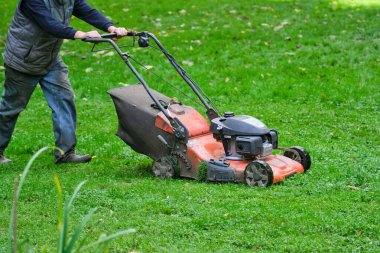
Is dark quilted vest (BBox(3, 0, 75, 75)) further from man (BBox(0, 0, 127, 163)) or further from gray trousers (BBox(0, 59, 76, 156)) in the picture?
gray trousers (BBox(0, 59, 76, 156))

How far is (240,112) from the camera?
27.7 ft

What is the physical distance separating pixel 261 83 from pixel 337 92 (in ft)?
3.22

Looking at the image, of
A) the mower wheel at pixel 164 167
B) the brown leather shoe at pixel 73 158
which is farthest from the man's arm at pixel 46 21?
the brown leather shoe at pixel 73 158

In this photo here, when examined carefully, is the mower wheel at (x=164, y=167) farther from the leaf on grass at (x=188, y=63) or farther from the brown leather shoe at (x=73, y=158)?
the leaf on grass at (x=188, y=63)

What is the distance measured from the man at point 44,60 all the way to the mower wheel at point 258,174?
145 cm

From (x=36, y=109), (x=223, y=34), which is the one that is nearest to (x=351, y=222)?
(x=36, y=109)

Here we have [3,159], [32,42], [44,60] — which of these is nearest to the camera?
[32,42]

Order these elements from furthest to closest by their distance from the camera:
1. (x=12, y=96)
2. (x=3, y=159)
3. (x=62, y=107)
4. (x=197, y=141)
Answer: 1. (x=3, y=159)
2. (x=62, y=107)
3. (x=12, y=96)
4. (x=197, y=141)

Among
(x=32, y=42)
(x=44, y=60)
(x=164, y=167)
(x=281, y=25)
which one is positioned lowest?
(x=281, y=25)

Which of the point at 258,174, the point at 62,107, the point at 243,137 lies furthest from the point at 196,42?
the point at 258,174

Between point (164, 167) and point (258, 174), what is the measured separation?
2.72ft

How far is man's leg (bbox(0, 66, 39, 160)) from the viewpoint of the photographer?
6574mm

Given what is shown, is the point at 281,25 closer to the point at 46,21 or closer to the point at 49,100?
the point at 49,100

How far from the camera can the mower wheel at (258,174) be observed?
5.51 metres
